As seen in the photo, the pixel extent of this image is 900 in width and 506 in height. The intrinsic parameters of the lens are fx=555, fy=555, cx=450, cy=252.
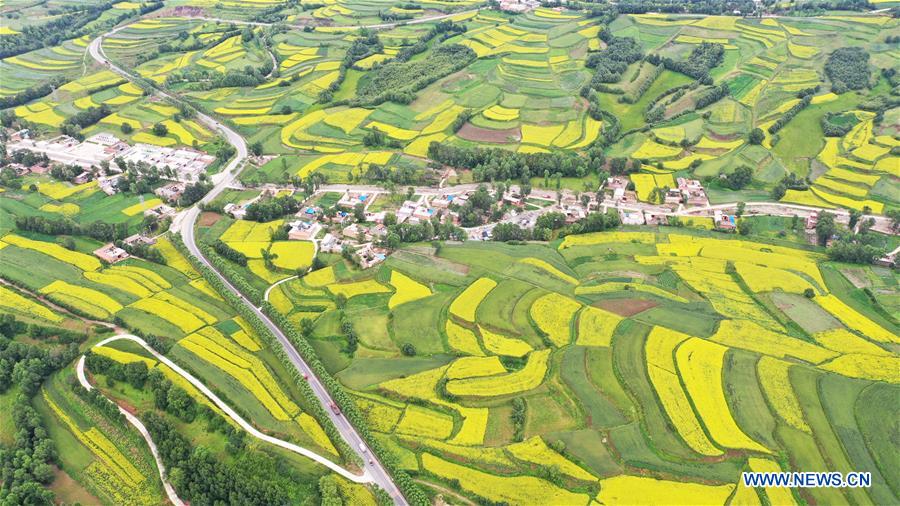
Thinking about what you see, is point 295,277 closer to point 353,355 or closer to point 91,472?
point 353,355

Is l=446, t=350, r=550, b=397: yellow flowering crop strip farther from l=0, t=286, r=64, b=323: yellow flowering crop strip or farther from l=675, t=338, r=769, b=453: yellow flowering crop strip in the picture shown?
l=0, t=286, r=64, b=323: yellow flowering crop strip

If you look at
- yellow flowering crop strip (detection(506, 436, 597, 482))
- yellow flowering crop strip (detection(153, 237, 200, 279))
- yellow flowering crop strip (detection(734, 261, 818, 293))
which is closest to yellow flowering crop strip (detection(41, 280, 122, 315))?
yellow flowering crop strip (detection(153, 237, 200, 279))

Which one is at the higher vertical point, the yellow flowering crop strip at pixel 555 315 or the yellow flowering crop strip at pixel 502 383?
the yellow flowering crop strip at pixel 555 315

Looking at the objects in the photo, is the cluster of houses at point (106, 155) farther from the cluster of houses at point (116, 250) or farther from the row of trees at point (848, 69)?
the row of trees at point (848, 69)

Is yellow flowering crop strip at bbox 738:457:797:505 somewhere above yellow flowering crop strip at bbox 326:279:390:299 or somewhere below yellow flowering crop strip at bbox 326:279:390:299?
below

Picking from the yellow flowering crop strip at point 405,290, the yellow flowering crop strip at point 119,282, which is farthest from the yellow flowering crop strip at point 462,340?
the yellow flowering crop strip at point 119,282

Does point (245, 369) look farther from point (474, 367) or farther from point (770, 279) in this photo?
point (770, 279)

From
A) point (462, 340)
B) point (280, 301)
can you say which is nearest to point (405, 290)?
point (462, 340)
